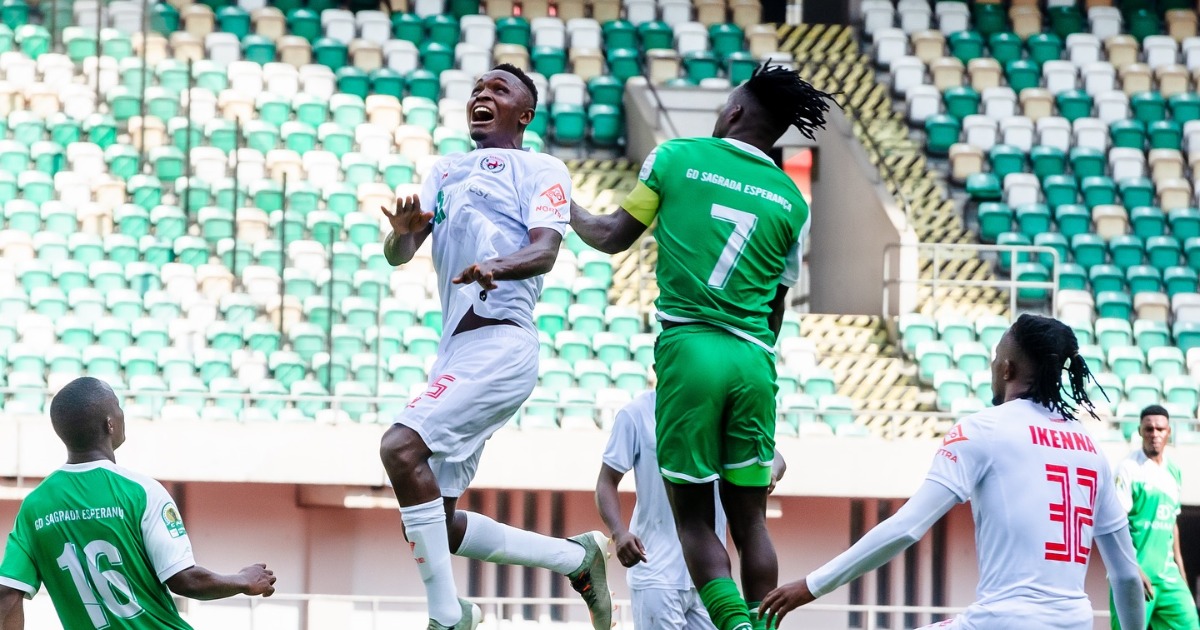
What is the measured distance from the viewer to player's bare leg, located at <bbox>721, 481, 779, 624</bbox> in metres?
5.49

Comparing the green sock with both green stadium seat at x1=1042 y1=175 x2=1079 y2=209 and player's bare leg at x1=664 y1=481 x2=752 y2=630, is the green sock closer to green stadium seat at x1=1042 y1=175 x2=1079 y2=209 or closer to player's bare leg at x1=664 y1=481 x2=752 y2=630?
player's bare leg at x1=664 y1=481 x2=752 y2=630

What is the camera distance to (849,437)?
13.0 metres

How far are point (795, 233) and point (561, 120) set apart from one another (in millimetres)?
12539

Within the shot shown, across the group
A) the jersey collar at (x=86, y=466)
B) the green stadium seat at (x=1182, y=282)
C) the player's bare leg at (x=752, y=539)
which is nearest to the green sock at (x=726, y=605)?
the player's bare leg at (x=752, y=539)

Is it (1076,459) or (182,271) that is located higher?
(182,271)

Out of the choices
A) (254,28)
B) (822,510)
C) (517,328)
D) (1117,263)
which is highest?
(254,28)

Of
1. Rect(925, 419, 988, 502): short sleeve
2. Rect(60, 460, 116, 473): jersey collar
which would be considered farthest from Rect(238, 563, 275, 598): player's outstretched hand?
Rect(925, 419, 988, 502): short sleeve

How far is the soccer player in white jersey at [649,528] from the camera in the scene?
22.8 feet

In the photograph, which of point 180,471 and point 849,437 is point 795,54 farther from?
point 180,471

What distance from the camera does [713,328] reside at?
545 centimetres

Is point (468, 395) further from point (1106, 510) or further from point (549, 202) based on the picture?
point (1106, 510)

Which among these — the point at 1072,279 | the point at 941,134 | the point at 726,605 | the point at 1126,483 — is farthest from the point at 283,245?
the point at 726,605

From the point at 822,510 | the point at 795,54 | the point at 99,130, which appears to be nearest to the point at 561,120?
the point at 795,54

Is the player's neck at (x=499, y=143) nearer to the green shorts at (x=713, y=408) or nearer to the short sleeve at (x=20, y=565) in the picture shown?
the green shorts at (x=713, y=408)
